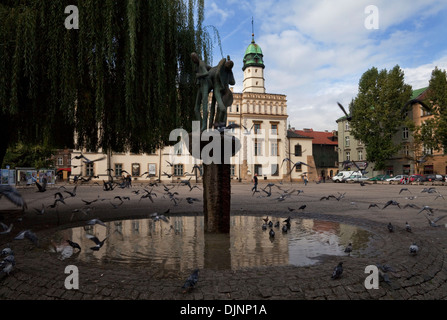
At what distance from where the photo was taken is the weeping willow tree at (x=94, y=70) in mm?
5941

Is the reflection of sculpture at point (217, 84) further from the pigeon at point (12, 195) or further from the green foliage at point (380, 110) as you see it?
the green foliage at point (380, 110)

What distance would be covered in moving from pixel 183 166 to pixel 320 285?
49.1m

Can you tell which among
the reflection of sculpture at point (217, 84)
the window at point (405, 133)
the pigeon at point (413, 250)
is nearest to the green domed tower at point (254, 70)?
the window at point (405, 133)

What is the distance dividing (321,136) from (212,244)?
71254 millimetres

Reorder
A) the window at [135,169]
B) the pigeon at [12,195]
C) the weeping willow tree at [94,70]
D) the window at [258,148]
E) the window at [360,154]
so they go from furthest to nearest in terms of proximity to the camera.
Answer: the window at [360,154]
the window at [258,148]
the window at [135,169]
the weeping willow tree at [94,70]
the pigeon at [12,195]

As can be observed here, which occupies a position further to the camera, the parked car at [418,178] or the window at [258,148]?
the window at [258,148]

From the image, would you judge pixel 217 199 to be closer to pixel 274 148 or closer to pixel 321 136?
pixel 274 148

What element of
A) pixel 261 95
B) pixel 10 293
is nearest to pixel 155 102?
pixel 10 293

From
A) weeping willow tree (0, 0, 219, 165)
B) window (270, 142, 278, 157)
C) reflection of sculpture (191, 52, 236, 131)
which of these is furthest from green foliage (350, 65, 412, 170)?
reflection of sculpture (191, 52, 236, 131)

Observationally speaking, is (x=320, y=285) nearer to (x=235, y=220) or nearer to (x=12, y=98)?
(x=235, y=220)

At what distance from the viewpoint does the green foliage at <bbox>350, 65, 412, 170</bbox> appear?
4388 centimetres

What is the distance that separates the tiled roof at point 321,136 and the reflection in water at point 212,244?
6492cm

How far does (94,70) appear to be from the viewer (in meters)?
6.29

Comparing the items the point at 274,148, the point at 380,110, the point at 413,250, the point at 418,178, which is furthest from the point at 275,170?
the point at 413,250
